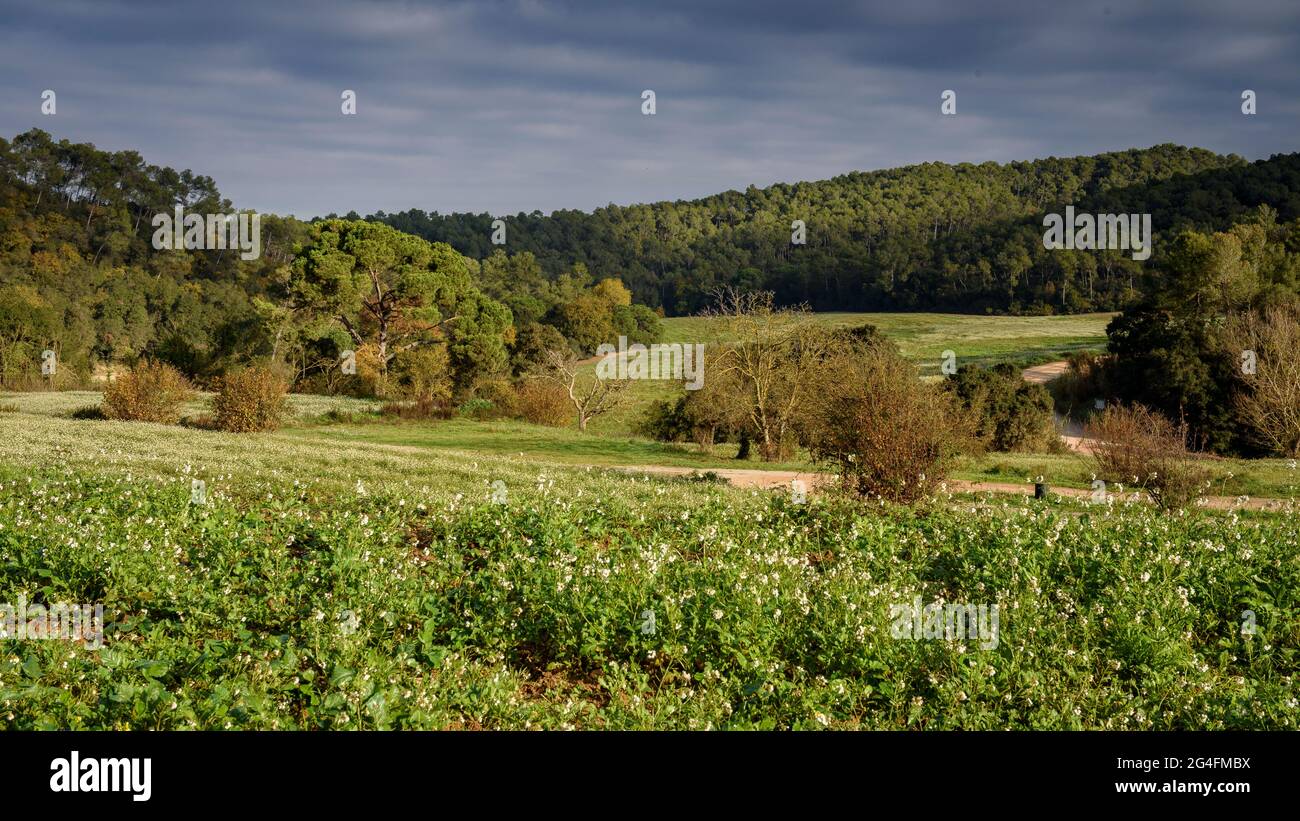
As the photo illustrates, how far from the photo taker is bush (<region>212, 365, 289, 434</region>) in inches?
884

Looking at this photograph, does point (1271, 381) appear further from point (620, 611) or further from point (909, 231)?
point (909, 231)

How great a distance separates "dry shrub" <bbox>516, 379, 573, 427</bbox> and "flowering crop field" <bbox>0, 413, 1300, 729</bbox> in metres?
24.2

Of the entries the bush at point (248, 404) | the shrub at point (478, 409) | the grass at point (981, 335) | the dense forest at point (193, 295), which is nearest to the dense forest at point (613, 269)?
the dense forest at point (193, 295)

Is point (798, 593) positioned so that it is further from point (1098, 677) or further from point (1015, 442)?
point (1015, 442)

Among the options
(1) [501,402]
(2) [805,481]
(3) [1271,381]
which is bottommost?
(2) [805,481]

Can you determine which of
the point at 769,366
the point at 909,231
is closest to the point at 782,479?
the point at 769,366

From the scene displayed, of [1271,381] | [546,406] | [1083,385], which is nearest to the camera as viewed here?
[1271,381]

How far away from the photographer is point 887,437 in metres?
11.4

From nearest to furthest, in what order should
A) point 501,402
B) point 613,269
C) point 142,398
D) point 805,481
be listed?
point 805,481 < point 142,398 < point 501,402 < point 613,269

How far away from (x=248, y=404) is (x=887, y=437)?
17060mm

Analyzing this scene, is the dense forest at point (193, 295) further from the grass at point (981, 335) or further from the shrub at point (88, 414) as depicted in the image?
the shrub at point (88, 414)

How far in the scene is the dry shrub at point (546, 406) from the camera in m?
34.9

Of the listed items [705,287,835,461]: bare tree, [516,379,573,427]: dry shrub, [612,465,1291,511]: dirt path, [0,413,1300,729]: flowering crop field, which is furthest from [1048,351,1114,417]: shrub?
[0,413,1300,729]: flowering crop field
